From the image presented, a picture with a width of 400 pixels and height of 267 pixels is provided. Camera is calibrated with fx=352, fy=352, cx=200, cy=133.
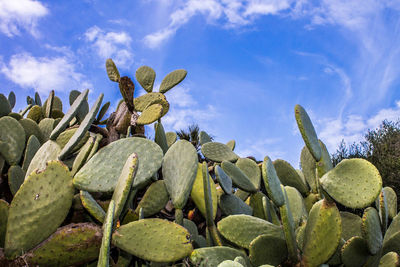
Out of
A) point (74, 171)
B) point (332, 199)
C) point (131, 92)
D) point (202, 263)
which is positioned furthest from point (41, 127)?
point (332, 199)

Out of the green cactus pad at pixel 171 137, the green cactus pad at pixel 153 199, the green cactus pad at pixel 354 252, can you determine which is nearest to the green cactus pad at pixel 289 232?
the green cactus pad at pixel 354 252

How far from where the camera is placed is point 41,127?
1672 mm

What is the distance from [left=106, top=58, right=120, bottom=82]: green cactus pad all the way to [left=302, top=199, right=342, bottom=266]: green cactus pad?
137cm

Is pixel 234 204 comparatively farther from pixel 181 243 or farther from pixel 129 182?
pixel 129 182

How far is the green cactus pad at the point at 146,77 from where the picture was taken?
2264 millimetres

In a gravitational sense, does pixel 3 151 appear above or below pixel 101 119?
below

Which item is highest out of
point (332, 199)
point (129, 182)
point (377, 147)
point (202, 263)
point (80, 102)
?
point (377, 147)

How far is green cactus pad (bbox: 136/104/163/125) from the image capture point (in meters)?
1.54

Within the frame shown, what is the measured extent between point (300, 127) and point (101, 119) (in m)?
1.33

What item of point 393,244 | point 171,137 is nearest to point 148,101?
point 171,137

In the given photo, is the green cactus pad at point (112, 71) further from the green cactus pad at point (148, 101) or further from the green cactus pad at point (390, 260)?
the green cactus pad at point (390, 260)

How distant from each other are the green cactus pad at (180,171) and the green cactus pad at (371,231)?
56 cm

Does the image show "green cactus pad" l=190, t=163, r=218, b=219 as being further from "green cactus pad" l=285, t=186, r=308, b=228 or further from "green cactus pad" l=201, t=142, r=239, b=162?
"green cactus pad" l=201, t=142, r=239, b=162

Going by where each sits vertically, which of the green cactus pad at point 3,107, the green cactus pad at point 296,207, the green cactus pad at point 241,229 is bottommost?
the green cactus pad at point 241,229
